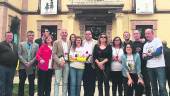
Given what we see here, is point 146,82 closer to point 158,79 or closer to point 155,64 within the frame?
point 158,79

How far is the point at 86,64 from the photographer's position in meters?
8.78

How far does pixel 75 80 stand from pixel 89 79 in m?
0.36

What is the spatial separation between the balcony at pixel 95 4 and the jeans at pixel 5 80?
466 inches

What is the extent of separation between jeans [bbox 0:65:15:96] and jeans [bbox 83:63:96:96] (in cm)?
174

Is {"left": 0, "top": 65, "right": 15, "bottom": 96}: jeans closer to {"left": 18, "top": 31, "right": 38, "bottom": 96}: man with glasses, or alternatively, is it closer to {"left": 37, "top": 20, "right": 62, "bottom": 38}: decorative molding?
{"left": 18, "top": 31, "right": 38, "bottom": 96}: man with glasses

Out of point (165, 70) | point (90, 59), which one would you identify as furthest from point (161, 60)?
point (90, 59)

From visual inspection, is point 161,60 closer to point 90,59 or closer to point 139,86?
point 139,86

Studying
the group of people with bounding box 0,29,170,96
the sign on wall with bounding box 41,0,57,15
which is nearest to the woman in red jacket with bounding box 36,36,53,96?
the group of people with bounding box 0,29,170,96

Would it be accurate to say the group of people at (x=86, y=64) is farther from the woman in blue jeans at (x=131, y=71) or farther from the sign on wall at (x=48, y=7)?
the sign on wall at (x=48, y=7)

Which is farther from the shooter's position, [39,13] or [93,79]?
[39,13]

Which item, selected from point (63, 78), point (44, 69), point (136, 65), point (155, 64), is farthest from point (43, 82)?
point (155, 64)

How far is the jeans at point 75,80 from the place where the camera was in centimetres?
862

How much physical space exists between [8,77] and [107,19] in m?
12.9

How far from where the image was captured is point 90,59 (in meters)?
8.71
